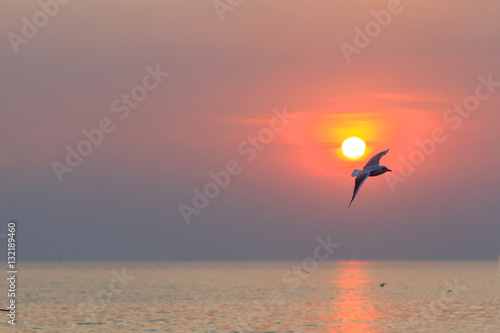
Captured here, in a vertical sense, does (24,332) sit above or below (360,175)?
below

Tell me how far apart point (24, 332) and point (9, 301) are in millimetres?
45789

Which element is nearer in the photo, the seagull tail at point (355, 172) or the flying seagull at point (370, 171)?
the flying seagull at point (370, 171)

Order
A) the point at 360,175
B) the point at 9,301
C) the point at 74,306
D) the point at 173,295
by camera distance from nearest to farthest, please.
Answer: the point at 360,175 → the point at 74,306 → the point at 9,301 → the point at 173,295

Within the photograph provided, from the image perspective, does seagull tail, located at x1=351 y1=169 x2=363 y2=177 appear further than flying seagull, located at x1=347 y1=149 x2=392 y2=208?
Yes

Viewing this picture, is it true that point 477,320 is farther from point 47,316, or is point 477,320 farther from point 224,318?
point 47,316

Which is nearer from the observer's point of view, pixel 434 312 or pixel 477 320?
pixel 477 320

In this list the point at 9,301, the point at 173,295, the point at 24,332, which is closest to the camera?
the point at 24,332

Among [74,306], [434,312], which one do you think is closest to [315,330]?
[434,312]

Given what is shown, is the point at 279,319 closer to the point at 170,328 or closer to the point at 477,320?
the point at 170,328

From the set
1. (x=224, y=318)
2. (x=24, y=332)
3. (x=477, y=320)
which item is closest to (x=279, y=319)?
(x=224, y=318)

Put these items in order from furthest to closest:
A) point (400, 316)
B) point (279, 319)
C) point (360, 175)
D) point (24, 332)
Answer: point (400, 316) → point (279, 319) → point (24, 332) → point (360, 175)

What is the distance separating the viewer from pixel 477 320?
287ft

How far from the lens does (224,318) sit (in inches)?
3460

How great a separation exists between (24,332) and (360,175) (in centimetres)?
4851
